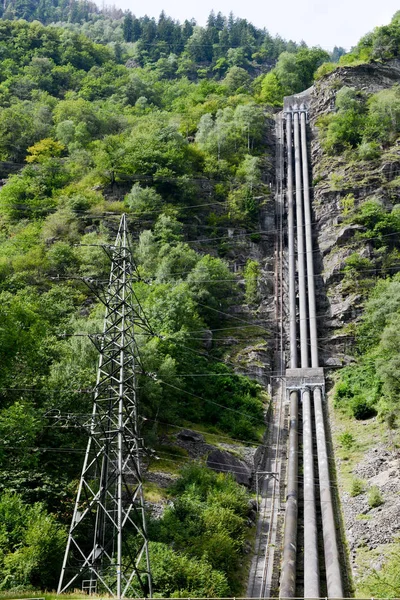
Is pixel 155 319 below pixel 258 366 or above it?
above

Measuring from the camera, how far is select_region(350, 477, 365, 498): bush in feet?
97.5

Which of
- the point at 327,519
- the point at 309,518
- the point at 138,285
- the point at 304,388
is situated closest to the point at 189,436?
the point at 309,518

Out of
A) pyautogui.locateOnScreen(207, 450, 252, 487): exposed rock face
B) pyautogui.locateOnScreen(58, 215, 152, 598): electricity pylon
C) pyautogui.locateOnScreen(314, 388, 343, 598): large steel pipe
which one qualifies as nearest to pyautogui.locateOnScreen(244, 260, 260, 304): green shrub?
pyautogui.locateOnScreen(314, 388, 343, 598): large steel pipe

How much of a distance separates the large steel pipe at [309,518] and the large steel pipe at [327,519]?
447mm

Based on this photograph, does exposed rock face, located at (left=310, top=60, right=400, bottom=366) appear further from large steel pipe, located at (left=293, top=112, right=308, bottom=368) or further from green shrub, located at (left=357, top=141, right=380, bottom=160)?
large steel pipe, located at (left=293, top=112, right=308, bottom=368)

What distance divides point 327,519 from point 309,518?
38.4 inches

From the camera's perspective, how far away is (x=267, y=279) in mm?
54875

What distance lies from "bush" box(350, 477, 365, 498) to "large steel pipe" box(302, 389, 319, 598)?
78.3 inches

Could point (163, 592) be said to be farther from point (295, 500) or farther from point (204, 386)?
point (204, 386)

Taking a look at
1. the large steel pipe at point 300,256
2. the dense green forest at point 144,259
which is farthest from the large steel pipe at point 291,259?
the dense green forest at point 144,259

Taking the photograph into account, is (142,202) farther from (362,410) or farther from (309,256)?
(362,410)

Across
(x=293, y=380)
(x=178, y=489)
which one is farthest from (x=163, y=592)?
(x=293, y=380)

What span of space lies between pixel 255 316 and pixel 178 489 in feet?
78.2

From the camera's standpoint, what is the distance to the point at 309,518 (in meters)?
27.8
